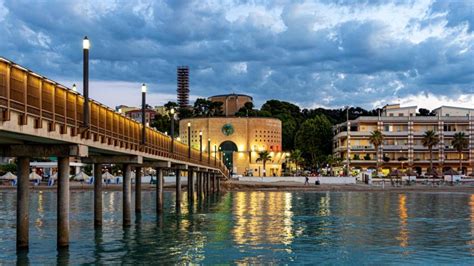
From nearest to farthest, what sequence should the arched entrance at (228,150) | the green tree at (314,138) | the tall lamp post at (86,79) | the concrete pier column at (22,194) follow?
1. the tall lamp post at (86,79)
2. the concrete pier column at (22,194)
3. the green tree at (314,138)
4. the arched entrance at (228,150)

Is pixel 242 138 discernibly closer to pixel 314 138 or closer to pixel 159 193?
pixel 314 138

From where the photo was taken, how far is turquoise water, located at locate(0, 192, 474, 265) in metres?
33.7

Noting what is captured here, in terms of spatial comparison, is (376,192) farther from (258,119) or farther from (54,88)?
(54,88)

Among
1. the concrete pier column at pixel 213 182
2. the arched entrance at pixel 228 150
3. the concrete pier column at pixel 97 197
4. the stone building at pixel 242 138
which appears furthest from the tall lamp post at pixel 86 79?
the stone building at pixel 242 138

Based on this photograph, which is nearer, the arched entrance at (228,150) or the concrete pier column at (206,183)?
the concrete pier column at (206,183)

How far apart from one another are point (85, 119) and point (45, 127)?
4329mm

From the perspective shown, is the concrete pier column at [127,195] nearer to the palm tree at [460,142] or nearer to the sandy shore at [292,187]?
the sandy shore at [292,187]

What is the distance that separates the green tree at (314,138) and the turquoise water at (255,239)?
118225mm

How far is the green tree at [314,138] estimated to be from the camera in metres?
184

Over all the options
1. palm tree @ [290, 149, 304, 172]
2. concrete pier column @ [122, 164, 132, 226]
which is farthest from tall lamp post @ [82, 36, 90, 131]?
palm tree @ [290, 149, 304, 172]

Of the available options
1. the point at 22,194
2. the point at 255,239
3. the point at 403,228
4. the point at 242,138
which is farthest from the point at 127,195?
the point at 242,138

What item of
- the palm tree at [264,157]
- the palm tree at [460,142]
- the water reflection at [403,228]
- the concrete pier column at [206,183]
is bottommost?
the water reflection at [403,228]

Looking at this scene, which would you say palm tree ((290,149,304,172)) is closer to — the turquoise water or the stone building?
the stone building

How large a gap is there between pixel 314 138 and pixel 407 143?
25.9 metres
